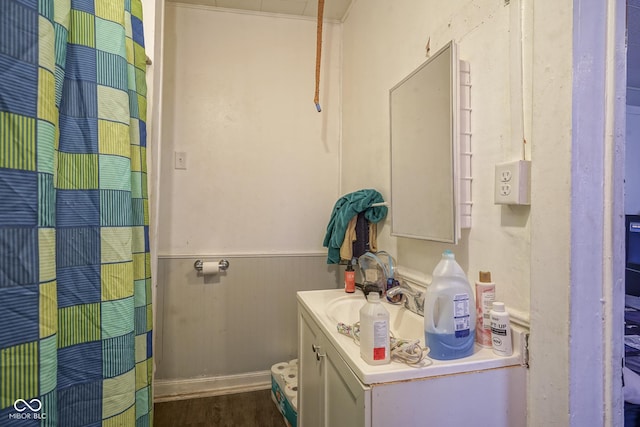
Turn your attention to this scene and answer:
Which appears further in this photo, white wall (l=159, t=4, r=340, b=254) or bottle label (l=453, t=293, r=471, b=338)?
white wall (l=159, t=4, r=340, b=254)

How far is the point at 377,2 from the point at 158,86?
3.90 feet

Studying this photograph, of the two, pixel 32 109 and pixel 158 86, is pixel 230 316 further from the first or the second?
pixel 32 109

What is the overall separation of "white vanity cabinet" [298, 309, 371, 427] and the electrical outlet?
59cm

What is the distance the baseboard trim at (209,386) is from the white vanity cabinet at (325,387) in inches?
30.0

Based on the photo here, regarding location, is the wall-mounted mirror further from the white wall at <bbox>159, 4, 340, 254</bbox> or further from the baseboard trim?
the baseboard trim

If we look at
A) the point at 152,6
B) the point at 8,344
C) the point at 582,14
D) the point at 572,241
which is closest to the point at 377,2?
the point at 152,6

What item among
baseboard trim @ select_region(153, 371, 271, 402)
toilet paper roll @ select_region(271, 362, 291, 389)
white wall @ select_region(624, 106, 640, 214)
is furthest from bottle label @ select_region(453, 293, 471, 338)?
white wall @ select_region(624, 106, 640, 214)

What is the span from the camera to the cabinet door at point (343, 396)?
760 millimetres

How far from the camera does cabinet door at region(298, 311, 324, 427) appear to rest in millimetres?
1136

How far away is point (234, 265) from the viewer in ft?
6.97

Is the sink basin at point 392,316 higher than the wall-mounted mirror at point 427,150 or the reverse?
the reverse

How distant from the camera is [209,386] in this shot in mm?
2066

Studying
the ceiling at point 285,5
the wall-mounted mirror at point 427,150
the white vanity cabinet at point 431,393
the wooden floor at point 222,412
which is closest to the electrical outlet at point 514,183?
the wall-mounted mirror at point 427,150

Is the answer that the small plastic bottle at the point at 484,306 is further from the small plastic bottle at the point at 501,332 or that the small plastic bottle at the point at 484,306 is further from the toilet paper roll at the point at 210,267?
the toilet paper roll at the point at 210,267
